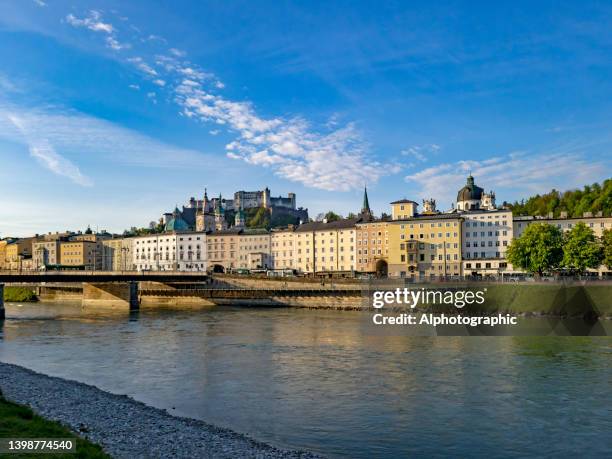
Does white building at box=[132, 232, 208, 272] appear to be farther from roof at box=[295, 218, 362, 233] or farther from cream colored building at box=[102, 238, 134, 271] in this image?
roof at box=[295, 218, 362, 233]

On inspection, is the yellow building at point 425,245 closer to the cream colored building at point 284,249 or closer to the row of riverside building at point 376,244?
the row of riverside building at point 376,244

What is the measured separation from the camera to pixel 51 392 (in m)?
26.4

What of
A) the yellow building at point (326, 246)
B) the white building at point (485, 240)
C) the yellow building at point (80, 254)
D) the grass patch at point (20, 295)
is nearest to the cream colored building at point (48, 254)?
the yellow building at point (80, 254)

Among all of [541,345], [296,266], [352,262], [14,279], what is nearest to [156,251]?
[296,266]

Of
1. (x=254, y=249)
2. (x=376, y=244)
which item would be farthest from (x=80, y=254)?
(x=376, y=244)

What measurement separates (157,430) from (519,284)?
54859 millimetres

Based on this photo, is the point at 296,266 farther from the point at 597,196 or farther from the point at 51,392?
the point at 51,392

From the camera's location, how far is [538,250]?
268 feet

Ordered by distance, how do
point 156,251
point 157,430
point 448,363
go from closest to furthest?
point 157,430
point 448,363
point 156,251

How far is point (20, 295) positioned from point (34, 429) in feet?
349

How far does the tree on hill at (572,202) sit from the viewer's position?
378 ft

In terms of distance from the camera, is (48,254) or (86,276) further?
(48,254)

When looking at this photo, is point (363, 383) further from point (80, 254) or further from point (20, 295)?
point (80, 254)

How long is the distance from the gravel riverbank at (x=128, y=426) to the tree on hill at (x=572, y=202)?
346ft
